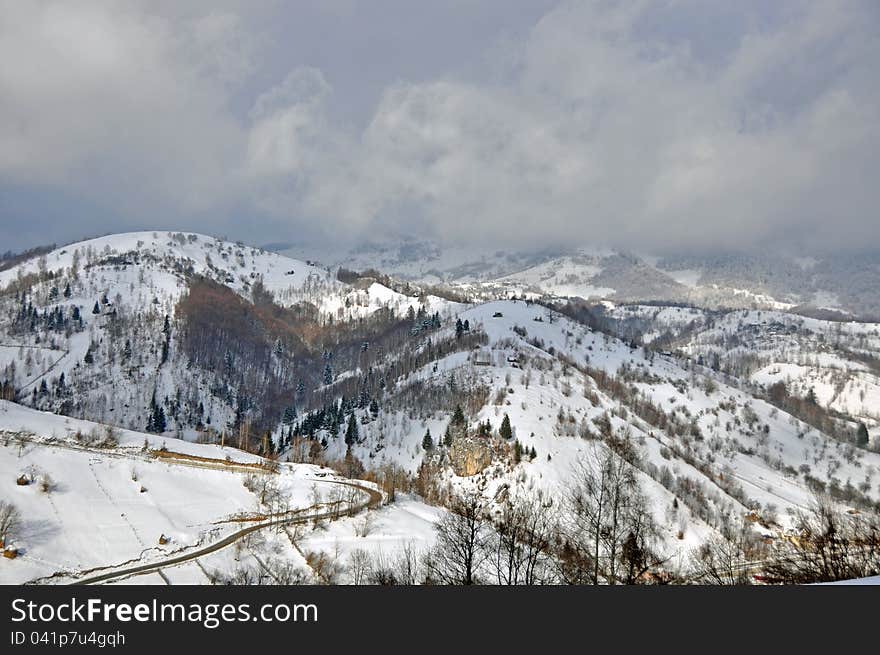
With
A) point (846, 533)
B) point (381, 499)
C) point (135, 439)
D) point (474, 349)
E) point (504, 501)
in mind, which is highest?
point (474, 349)

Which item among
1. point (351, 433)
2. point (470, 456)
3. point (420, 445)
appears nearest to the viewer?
point (470, 456)

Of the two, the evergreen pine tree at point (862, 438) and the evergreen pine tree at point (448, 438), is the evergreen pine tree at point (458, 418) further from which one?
the evergreen pine tree at point (862, 438)

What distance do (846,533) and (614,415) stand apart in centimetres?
12183

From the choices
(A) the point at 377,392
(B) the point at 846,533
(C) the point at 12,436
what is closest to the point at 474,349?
(A) the point at 377,392

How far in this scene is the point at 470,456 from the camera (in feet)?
344

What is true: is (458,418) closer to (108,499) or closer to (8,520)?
(108,499)

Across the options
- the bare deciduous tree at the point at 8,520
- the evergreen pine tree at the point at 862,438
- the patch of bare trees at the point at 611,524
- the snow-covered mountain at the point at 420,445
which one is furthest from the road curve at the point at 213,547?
the evergreen pine tree at the point at 862,438

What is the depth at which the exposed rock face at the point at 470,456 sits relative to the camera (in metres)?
104

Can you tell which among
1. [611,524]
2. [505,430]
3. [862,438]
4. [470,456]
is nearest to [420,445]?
[470,456]

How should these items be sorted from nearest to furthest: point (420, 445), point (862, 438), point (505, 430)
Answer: point (505, 430)
point (420, 445)
point (862, 438)

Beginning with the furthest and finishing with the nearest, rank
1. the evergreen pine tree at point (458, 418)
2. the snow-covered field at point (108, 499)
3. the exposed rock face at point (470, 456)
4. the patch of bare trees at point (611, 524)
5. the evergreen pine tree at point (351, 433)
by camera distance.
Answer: the evergreen pine tree at point (351, 433) → the evergreen pine tree at point (458, 418) → the exposed rock face at point (470, 456) → the snow-covered field at point (108, 499) → the patch of bare trees at point (611, 524)

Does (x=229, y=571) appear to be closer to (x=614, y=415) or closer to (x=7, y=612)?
(x=7, y=612)

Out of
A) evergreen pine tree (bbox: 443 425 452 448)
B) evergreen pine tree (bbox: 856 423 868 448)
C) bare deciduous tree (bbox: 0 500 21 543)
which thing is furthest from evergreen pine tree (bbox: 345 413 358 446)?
evergreen pine tree (bbox: 856 423 868 448)

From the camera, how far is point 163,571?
37469 mm
